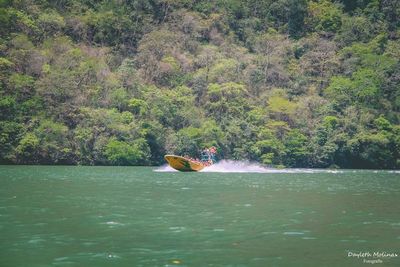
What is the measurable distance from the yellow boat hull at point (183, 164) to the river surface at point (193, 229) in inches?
940

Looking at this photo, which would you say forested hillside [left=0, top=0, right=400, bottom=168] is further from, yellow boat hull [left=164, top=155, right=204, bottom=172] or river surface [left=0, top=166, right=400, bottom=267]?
river surface [left=0, top=166, right=400, bottom=267]

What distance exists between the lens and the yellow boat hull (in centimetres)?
5481

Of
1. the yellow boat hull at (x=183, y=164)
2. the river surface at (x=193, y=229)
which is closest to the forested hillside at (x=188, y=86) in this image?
the yellow boat hull at (x=183, y=164)

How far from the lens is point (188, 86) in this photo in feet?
292

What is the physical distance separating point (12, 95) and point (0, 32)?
47.6ft

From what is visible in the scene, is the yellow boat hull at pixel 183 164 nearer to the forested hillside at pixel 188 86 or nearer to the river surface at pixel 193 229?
the forested hillside at pixel 188 86

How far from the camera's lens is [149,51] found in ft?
301

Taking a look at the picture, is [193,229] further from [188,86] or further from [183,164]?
[188,86]

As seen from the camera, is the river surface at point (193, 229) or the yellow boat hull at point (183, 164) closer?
the river surface at point (193, 229)

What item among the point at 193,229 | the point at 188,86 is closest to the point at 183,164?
the point at 188,86

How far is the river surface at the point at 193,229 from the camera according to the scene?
13852mm

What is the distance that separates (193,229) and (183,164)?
123 ft

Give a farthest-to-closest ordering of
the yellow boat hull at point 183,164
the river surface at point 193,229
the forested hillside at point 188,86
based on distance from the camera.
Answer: the forested hillside at point 188,86
the yellow boat hull at point 183,164
the river surface at point 193,229

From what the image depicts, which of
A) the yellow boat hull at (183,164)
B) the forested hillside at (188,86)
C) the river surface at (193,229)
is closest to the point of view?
the river surface at (193,229)
